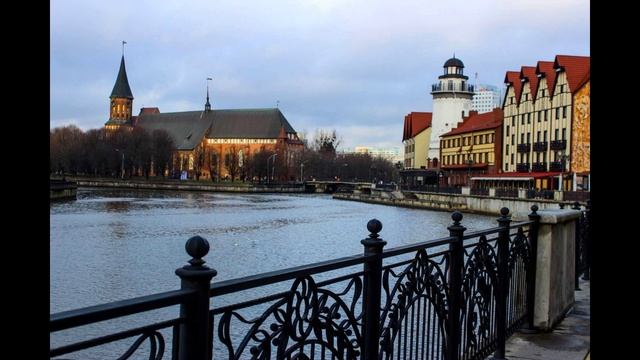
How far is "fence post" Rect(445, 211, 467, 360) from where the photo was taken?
480 cm

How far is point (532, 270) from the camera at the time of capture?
22.3 feet

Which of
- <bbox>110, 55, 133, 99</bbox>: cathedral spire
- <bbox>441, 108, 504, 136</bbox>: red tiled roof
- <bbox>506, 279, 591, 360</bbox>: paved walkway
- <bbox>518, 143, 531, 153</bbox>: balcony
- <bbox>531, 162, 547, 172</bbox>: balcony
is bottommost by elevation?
<bbox>506, 279, 591, 360</bbox>: paved walkway

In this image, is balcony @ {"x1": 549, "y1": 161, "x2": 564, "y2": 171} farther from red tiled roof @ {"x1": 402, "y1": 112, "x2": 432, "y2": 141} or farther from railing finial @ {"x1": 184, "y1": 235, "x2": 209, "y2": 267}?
railing finial @ {"x1": 184, "y1": 235, "x2": 209, "y2": 267}

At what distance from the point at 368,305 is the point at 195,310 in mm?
1602

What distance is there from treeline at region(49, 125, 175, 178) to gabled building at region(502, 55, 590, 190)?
217ft

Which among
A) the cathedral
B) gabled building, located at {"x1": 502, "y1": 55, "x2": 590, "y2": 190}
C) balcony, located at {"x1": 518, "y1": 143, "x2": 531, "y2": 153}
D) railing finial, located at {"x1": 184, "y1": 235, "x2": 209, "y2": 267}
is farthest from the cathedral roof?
railing finial, located at {"x1": 184, "y1": 235, "x2": 209, "y2": 267}

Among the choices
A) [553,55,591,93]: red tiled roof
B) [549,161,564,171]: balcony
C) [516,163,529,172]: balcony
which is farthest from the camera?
[516,163,529,172]: balcony

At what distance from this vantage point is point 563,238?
24.0ft

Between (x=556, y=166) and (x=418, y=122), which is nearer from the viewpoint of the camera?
(x=556, y=166)

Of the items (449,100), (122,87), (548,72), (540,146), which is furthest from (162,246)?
(122,87)

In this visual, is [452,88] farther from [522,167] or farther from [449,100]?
[522,167]
